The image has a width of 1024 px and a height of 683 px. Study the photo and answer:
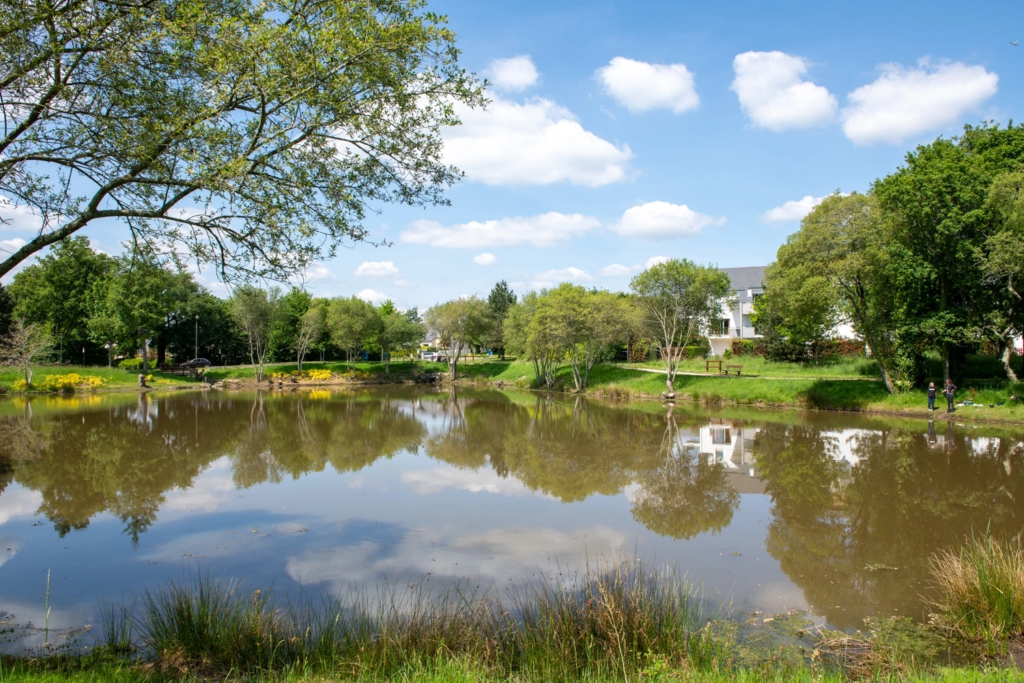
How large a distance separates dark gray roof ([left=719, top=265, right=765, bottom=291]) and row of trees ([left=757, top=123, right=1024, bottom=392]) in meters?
31.9

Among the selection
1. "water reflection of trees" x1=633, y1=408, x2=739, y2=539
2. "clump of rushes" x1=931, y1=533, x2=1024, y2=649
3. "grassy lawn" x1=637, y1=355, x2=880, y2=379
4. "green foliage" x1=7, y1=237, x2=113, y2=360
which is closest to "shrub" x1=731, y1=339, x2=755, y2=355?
"grassy lawn" x1=637, y1=355, x2=880, y2=379

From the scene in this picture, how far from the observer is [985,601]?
601 centimetres

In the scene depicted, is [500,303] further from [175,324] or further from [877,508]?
[877,508]

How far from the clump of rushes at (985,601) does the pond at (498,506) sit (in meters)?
0.58

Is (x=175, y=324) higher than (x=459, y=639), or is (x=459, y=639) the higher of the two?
(x=175, y=324)

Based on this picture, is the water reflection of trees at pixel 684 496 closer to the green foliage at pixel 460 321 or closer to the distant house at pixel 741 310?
the green foliage at pixel 460 321

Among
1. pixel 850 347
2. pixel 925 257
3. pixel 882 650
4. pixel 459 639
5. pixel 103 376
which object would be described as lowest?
pixel 882 650

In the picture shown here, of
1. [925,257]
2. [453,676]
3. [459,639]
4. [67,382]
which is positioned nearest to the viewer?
[453,676]

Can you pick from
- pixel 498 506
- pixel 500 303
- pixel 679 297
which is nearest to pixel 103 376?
pixel 500 303

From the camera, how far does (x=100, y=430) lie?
2252 centimetres

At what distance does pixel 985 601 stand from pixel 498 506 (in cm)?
797

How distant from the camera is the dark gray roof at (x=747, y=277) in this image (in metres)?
60.5

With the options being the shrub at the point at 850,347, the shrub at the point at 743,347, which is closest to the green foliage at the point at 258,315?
the shrub at the point at 743,347

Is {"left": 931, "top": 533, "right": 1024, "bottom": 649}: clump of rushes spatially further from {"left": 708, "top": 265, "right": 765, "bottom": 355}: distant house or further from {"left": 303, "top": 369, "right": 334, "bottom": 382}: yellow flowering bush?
{"left": 708, "top": 265, "right": 765, "bottom": 355}: distant house
